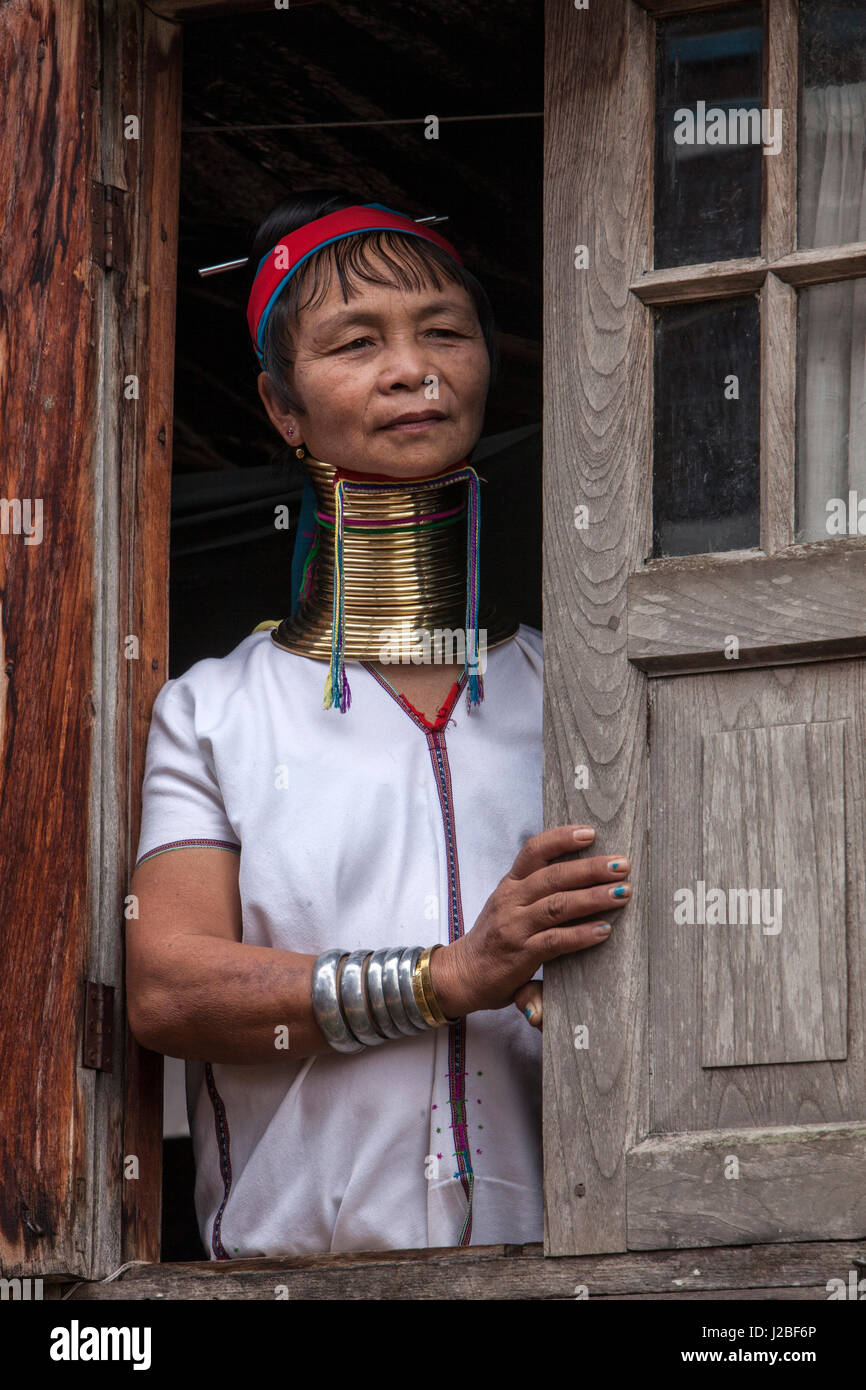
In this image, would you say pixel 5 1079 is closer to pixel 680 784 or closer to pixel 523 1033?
pixel 523 1033

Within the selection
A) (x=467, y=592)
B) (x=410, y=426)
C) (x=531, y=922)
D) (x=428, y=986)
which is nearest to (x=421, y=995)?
(x=428, y=986)

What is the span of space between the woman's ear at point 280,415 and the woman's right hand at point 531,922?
1.14 m

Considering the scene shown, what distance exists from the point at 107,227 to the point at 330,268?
42 cm

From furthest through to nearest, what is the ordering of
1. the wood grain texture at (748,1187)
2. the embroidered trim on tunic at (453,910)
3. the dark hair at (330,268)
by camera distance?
the dark hair at (330,268), the embroidered trim on tunic at (453,910), the wood grain texture at (748,1187)

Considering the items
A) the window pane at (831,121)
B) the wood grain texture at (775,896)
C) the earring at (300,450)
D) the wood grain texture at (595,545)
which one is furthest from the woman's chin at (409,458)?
the wood grain texture at (775,896)

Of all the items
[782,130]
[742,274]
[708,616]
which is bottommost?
[708,616]

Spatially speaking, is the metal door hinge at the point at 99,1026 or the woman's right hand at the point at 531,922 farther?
the metal door hinge at the point at 99,1026

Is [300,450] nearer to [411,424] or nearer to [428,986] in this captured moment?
[411,424]

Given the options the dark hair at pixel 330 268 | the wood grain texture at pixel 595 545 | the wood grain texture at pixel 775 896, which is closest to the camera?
the wood grain texture at pixel 775 896

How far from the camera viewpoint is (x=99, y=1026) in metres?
3.56

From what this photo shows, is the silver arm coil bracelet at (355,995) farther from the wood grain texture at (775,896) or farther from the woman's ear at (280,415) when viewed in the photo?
the woman's ear at (280,415)

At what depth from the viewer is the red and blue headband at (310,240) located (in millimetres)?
4059
